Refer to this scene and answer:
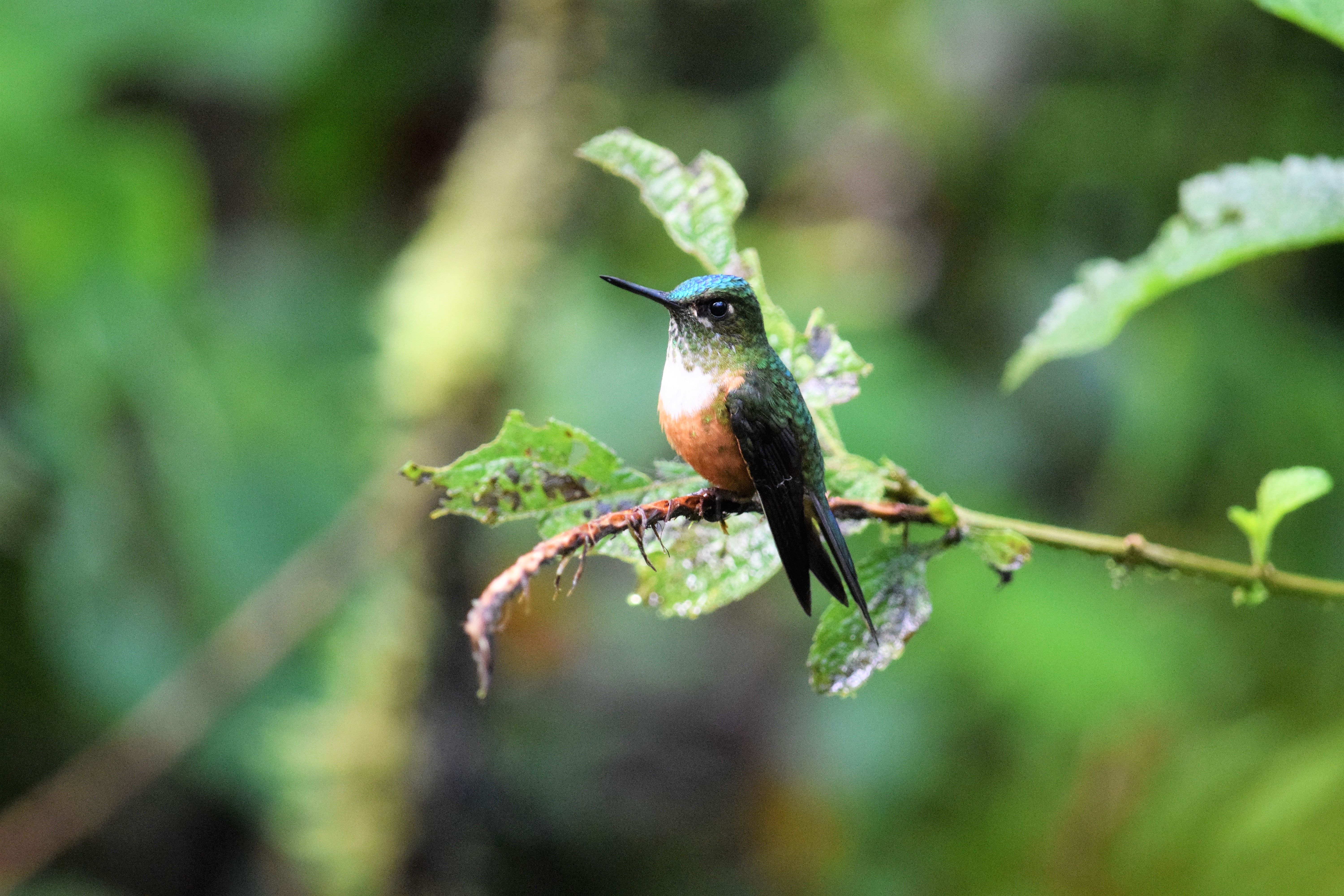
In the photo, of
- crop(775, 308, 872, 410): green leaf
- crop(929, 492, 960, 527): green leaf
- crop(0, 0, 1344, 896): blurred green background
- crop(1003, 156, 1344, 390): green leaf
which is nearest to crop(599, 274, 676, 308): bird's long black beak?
crop(775, 308, 872, 410): green leaf

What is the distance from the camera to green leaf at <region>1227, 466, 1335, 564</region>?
2.60 feet

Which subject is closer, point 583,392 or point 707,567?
point 707,567

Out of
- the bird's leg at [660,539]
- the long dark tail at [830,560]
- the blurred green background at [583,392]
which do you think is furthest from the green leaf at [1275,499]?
the blurred green background at [583,392]

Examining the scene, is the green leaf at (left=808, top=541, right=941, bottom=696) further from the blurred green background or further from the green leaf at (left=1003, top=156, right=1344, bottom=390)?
the blurred green background

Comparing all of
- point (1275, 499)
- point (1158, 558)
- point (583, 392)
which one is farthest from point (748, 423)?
point (583, 392)

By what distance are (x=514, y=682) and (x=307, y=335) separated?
60.1 inches

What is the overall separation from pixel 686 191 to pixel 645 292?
0.51 feet

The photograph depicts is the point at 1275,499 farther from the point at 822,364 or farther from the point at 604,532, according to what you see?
the point at 604,532

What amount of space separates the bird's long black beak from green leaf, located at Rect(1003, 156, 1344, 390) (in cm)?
38

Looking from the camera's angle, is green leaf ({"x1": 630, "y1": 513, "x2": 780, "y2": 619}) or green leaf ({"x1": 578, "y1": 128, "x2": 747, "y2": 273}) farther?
green leaf ({"x1": 578, "y1": 128, "x2": 747, "y2": 273})

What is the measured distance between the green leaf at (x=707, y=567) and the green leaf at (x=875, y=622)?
0.18 feet

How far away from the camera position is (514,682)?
13.2ft

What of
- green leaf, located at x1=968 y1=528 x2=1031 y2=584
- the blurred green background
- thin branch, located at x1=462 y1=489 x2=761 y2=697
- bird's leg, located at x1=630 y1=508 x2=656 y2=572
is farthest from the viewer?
the blurred green background

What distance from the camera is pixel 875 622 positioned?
731 mm
